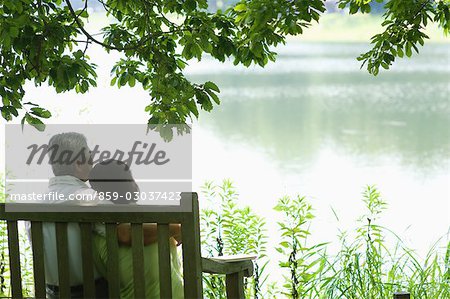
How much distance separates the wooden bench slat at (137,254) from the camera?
8.59 feet

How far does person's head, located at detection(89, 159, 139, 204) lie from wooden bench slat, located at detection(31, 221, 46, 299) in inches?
10.1

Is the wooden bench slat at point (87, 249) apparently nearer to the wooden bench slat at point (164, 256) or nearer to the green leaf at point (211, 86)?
the wooden bench slat at point (164, 256)

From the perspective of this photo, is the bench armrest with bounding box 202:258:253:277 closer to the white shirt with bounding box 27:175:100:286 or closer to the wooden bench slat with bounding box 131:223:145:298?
the wooden bench slat with bounding box 131:223:145:298

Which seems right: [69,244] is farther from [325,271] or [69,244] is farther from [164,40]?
[325,271]

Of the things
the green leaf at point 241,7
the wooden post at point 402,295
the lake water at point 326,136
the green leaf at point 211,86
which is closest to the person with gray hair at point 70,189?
the green leaf at point 211,86

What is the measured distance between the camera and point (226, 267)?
2854 mm

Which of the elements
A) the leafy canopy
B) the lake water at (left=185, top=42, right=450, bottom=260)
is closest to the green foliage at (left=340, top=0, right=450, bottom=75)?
the leafy canopy

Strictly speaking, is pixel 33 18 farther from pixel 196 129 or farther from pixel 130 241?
pixel 196 129

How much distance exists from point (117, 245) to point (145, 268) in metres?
0.15

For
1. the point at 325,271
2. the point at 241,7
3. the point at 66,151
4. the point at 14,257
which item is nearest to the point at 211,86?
the point at 241,7

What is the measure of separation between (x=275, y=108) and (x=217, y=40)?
14.4 metres

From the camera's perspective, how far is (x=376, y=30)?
34.2 metres

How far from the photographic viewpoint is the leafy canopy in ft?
10.00

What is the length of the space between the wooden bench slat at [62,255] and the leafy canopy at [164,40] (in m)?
0.67
